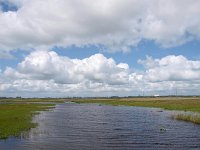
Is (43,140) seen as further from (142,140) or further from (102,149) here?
(142,140)

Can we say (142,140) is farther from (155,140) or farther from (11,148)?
(11,148)

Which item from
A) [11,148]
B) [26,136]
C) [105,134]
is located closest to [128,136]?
[105,134]

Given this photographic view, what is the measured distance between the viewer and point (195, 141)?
1364 inches

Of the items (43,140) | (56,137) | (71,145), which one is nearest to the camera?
(71,145)

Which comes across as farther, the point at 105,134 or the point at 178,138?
the point at 105,134

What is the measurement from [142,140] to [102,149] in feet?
24.4

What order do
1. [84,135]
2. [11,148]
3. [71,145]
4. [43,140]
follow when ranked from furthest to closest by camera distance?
[84,135]
[43,140]
[71,145]
[11,148]

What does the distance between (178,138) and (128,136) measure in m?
6.11

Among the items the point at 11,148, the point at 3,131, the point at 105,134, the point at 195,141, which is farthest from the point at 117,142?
the point at 3,131

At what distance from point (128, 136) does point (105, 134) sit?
3.29 m

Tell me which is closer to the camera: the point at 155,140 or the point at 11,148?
the point at 11,148

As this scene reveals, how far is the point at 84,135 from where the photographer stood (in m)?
38.9

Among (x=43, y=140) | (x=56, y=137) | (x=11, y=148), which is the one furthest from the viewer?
(x=56, y=137)

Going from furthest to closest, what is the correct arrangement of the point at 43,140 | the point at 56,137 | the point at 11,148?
the point at 56,137 < the point at 43,140 < the point at 11,148
